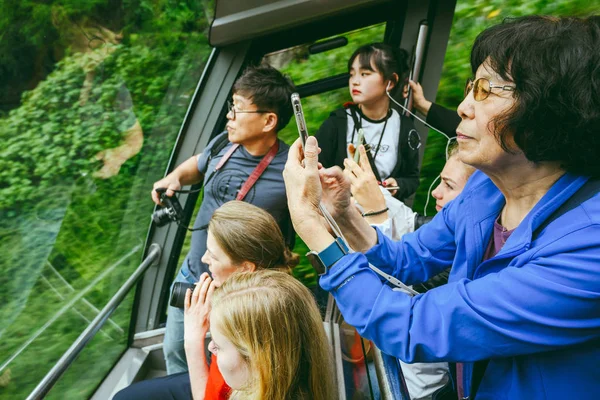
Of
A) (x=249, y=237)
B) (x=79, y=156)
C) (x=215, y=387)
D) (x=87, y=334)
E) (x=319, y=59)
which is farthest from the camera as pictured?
(x=319, y=59)

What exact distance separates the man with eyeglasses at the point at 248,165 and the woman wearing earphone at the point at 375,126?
297 mm

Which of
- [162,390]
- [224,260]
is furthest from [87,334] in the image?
[224,260]

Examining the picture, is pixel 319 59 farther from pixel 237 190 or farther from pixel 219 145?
pixel 237 190

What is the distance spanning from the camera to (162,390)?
81.6 inches

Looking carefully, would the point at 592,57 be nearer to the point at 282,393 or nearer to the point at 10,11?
the point at 282,393

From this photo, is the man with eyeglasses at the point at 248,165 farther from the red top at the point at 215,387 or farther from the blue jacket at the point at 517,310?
the blue jacket at the point at 517,310

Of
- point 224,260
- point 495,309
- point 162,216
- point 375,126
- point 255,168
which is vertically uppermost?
point 495,309

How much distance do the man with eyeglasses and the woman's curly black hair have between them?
148 centimetres

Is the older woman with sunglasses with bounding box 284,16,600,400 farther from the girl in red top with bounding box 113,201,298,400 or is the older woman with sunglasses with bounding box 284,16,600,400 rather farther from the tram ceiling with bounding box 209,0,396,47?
the tram ceiling with bounding box 209,0,396,47

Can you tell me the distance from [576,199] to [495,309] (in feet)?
0.92

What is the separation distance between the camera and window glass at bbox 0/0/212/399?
Answer: 221 centimetres

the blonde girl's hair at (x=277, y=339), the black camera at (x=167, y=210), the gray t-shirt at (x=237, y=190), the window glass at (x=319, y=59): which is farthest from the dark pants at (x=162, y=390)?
the window glass at (x=319, y=59)

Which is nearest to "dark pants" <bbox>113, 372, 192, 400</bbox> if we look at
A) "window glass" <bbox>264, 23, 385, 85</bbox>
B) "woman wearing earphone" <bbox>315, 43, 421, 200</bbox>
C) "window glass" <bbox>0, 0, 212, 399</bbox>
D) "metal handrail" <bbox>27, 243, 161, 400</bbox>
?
"metal handrail" <bbox>27, 243, 161, 400</bbox>

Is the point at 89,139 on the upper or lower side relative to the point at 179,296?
upper
